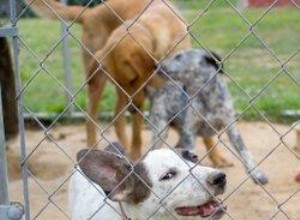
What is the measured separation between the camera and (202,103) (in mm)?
6039

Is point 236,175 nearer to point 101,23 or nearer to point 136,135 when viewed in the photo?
point 136,135

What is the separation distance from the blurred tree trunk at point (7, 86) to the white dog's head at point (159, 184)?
10.2 ft

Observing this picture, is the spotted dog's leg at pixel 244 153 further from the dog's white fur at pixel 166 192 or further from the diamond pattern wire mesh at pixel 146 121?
the dog's white fur at pixel 166 192

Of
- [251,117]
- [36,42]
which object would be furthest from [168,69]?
[36,42]

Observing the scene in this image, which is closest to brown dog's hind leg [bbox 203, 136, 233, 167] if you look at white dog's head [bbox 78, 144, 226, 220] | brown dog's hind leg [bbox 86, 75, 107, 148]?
brown dog's hind leg [bbox 86, 75, 107, 148]

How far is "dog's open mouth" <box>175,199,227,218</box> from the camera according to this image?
357cm

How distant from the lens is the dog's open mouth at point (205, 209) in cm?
357

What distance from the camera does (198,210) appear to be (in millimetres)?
3639

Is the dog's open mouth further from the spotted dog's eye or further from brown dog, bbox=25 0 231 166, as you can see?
brown dog, bbox=25 0 231 166

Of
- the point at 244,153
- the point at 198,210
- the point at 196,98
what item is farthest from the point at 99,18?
the point at 198,210

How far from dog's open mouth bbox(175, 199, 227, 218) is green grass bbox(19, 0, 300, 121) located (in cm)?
162

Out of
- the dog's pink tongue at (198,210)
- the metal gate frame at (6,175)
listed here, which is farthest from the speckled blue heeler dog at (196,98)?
the metal gate frame at (6,175)

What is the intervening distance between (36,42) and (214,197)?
937 centimetres

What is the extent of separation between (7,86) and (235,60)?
431 cm
